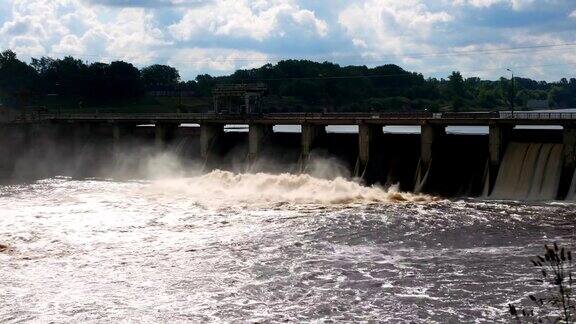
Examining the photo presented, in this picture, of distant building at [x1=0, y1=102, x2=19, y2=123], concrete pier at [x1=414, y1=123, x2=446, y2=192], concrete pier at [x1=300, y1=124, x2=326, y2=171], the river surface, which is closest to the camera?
the river surface

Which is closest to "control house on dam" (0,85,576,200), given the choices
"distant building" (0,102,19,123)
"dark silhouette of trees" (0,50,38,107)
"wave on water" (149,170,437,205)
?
"distant building" (0,102,19,123)

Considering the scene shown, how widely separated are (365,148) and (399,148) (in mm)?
3402

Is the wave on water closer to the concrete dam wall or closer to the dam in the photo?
the concrete dam wall

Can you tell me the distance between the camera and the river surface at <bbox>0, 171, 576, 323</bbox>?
28562mm

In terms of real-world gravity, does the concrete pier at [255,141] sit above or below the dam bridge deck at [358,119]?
below

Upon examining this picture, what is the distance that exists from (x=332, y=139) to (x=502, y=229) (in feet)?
91.4

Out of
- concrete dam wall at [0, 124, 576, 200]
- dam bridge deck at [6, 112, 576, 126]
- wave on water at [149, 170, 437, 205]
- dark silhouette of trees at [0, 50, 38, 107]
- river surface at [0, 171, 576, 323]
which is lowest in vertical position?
river surface at [0, 171, 576, 323]

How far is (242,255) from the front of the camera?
3697 centimetres

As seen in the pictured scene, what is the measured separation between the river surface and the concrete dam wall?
3409 millimetres

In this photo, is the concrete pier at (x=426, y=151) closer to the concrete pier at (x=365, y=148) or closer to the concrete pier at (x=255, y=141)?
the concrete pier at (x=365, y=148)

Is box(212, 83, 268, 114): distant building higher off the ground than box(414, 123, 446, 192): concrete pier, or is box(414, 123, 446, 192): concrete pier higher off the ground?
box(212, 83, 268, 114): distant building

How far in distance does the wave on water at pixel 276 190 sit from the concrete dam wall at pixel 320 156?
281 cm

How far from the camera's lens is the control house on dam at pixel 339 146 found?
53094 millimetres

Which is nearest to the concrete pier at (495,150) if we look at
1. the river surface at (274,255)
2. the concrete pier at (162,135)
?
the river surface at (274,255)
